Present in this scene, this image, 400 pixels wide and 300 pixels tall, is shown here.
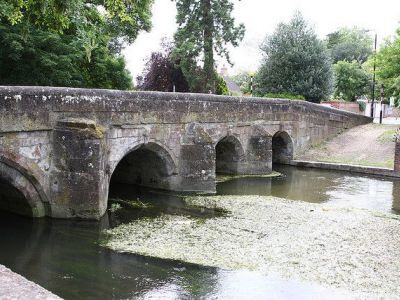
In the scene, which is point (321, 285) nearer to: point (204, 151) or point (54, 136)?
point (54, 136)

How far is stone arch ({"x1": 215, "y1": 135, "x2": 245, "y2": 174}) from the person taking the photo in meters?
20.5

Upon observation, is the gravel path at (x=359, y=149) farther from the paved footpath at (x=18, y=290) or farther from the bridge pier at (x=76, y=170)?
the paved footpath at (x=18, y=290)

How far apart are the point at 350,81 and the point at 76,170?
41.2m

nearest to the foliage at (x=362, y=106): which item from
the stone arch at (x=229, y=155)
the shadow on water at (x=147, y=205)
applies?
the stone arch at (x=229, y=155)

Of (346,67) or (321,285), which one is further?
(346,67)

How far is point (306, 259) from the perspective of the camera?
10.2 metres

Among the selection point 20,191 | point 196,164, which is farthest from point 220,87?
point 20,191

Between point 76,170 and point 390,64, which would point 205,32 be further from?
point 76,170

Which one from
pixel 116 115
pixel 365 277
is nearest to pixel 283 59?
pixel 116 115

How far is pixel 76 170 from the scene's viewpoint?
1247cm

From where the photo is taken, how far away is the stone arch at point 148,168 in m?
16.6

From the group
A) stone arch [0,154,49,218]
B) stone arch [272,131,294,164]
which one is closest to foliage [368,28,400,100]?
stone arch [272,131,294,164]

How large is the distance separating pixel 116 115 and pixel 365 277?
8135mm

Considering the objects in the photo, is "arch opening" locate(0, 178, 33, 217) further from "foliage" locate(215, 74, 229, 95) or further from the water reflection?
"foliage" locate(215, 74, 229, 95)
